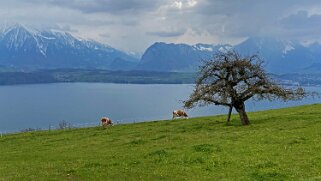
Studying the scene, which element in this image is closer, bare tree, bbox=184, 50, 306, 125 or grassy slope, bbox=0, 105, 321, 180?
grassy slope, bbox=0, 105, 321, 180

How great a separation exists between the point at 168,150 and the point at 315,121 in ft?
54.7

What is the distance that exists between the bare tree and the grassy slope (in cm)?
384

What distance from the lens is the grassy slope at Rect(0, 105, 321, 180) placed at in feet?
65.4

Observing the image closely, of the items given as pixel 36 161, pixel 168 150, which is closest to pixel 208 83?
pixel 168 150

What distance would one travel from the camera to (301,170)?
19.0 m

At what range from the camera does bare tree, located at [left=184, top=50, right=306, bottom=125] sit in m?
40.0

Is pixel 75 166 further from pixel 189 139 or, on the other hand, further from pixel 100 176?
pixel 189 139

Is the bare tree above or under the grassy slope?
above

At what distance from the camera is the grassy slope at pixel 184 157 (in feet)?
65.4

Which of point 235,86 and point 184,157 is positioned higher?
point 235,86

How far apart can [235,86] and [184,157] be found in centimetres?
1832

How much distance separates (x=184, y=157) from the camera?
23.8 meters

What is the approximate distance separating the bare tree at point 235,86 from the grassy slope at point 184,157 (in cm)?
384

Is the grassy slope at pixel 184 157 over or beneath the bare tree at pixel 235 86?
beneath
